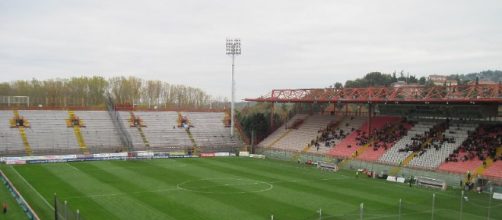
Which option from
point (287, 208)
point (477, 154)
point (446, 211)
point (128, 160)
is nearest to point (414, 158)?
point (477, 154)

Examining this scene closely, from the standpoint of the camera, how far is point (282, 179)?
39.1m

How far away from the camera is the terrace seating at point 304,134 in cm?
5684

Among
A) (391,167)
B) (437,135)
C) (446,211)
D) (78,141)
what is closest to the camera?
(446,211)

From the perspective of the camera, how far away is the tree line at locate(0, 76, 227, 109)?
101062 mm

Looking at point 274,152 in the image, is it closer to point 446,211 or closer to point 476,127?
point 476,127

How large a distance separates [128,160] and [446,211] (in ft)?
109

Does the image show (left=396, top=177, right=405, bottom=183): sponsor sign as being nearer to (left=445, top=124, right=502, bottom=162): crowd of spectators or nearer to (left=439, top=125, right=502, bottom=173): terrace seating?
(left=439, top=125, right=502, bottom=173): terrace seating

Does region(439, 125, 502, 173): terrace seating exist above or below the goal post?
below

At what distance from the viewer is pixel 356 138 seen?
52.6 m

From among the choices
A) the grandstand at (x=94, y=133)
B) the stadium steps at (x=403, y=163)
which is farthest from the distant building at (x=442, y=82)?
the grandstand at (x=94, y=133)

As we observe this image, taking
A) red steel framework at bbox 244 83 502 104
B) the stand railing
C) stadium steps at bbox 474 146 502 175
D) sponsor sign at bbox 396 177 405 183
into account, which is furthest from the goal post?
stadium steps at bbox 474 146 502 175

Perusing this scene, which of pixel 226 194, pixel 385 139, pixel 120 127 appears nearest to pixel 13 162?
pixel 120 127

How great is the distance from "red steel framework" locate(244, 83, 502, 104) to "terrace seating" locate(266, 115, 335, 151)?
4.97 m

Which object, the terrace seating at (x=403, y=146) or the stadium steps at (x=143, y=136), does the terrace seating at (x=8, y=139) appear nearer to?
the stadium steps at (x=143, y=136)
